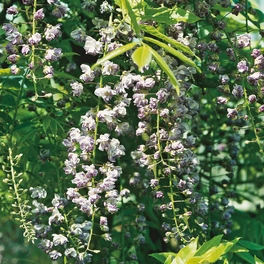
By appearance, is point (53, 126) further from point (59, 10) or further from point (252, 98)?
point (252, 98)

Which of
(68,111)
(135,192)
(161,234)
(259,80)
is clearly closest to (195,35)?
(259,80)

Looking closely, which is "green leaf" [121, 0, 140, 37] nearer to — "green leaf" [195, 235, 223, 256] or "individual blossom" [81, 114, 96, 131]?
"individual blossom" [81, 114, 96, 131]

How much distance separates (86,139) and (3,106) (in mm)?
389

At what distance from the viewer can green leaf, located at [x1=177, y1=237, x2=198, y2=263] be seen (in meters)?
1.09

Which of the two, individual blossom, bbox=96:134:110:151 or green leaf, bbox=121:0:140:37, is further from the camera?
individual blossom, bbox=96:134:110:151

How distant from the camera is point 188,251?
110 cm

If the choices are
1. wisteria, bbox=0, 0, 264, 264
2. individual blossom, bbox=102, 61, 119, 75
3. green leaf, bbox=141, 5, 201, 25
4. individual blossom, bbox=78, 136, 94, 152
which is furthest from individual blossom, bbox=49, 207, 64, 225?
green leaf, bbox=141, 5, 201, 25

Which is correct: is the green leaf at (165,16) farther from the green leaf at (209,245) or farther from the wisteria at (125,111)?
the green leaf at (209,245)

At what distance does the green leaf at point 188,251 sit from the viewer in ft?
3.59

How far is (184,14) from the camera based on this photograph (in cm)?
105

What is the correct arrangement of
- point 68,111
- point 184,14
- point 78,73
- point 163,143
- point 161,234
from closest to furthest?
point 184,14 < point 163,143 < point 68,111 < point 78,73 < point 161,234

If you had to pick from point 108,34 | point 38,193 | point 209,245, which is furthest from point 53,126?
point 209,245

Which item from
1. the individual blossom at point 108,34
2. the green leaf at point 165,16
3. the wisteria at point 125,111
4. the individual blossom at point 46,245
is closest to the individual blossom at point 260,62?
the wisteria at point 125,111

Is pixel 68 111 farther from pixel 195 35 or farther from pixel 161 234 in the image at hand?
pixel 161 234
